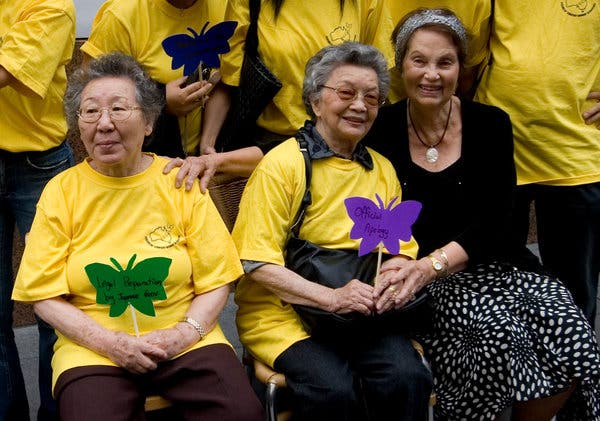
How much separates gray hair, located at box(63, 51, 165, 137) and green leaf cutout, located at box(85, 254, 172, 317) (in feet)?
1.78

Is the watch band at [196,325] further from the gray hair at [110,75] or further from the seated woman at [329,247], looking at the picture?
the gray hair at [110,75]

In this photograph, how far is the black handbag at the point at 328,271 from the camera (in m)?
3.11

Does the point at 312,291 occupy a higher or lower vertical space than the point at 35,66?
lower

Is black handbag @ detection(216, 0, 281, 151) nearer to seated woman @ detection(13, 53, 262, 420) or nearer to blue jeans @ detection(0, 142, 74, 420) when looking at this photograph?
seated woman @ detection(13, 53, 262, 420)

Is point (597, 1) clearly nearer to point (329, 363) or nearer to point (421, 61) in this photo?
point (421, 61)

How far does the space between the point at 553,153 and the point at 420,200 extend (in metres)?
0.62

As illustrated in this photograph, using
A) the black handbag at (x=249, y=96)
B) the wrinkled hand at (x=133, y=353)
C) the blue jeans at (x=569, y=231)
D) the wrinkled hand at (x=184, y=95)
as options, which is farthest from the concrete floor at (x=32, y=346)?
the wrinkled hand at (x=184, y=95)

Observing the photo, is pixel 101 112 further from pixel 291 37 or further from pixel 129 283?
pixel 291 37

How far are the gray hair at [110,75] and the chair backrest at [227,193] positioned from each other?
1.42 ft

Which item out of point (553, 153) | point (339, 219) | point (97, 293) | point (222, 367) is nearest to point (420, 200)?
point (339, 219)

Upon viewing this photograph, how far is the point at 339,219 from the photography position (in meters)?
3.27

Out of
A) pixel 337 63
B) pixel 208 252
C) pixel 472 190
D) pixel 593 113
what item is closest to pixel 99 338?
pixel 208 252

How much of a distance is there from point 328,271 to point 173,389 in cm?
69

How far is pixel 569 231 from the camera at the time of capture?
370 centimetres
